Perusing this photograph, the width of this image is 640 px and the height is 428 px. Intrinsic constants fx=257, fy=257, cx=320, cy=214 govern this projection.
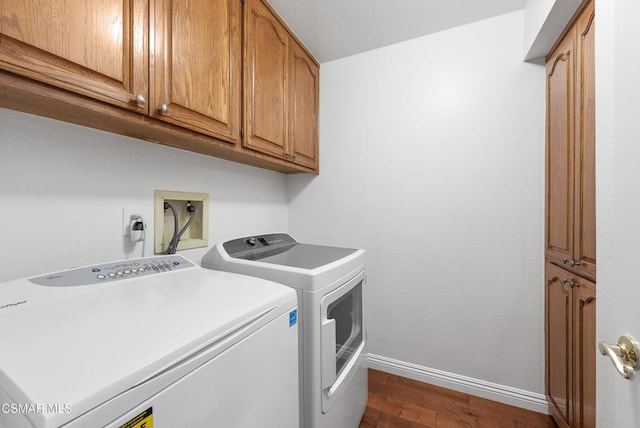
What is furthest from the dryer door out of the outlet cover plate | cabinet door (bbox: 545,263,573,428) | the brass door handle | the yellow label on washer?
cabinet door (bbox: 545,263,573,428)

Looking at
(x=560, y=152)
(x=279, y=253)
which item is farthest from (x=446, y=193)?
(x=279, y=253)

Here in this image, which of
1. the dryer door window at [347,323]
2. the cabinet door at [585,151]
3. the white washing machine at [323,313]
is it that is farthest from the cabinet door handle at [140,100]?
the cabinet door at [585,151]

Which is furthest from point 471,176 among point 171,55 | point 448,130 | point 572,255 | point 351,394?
point 171,55

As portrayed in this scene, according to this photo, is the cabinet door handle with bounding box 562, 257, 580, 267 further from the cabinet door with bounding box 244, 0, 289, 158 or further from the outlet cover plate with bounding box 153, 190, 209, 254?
the outlet cover plate with bounding box 153, 190, 209, 254

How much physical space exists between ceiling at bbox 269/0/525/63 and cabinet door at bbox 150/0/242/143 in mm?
480

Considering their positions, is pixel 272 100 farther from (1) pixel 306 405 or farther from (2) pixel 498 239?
(2) pixel 498 239

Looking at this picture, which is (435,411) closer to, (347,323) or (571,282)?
(347,323)

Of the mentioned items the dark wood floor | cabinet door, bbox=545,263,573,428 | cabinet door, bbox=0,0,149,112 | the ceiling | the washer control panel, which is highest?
the ceiling

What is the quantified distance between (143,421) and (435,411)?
66.5 inches

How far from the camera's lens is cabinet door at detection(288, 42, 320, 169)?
68.0 inches

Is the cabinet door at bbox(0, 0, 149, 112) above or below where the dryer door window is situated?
above

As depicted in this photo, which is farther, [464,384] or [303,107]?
[303,107]

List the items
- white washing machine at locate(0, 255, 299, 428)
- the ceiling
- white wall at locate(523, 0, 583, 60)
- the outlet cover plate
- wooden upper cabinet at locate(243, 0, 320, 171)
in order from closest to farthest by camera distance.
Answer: white washing machine at locate(0, 255, 299, 428)
white wall at locate(523, 0, 583, 60)
the outlet cover plate
wooden upper cabinet at locate(243, 0, 320, 171)
the ceiling

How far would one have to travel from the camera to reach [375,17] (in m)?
1.57
